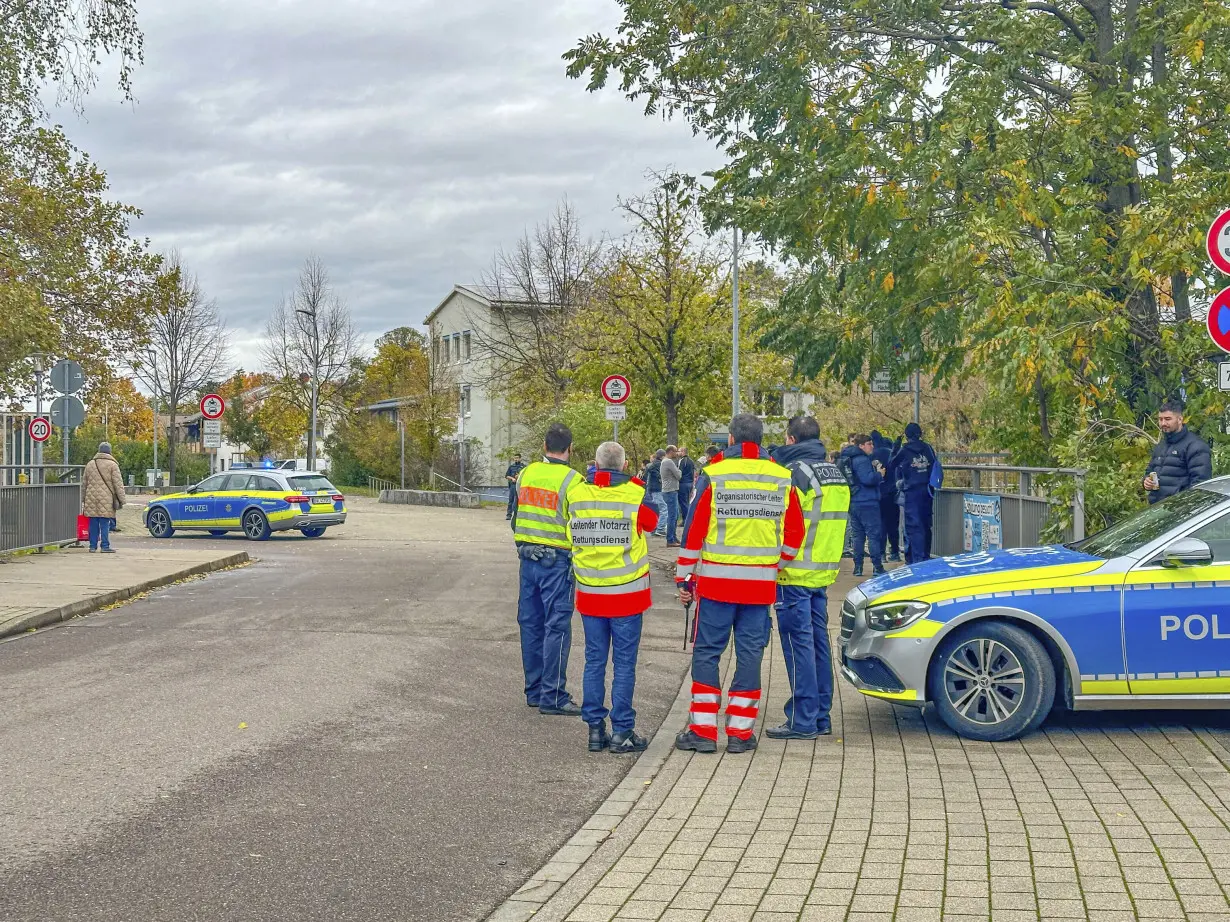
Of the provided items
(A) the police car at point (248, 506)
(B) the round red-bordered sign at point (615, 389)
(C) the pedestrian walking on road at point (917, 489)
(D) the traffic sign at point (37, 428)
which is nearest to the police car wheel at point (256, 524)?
(A) the police car at point (248, 506)

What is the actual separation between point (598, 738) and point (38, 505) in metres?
15.7

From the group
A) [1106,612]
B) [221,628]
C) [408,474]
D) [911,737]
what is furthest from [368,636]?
[408,474]

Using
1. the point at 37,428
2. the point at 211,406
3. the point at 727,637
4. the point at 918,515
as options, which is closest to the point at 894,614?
the point at 727,637

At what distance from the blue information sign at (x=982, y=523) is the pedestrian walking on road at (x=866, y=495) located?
1074 mm

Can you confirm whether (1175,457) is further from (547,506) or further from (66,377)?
(66,377)

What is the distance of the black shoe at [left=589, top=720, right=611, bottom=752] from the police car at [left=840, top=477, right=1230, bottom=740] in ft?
5.06

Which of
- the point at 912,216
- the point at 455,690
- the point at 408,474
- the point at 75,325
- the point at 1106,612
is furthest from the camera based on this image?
the point at 408,474

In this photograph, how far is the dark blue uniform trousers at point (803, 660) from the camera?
26.6ft

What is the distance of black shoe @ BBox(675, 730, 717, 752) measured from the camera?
771 centimetres

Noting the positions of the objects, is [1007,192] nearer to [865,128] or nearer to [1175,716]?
[865,128]

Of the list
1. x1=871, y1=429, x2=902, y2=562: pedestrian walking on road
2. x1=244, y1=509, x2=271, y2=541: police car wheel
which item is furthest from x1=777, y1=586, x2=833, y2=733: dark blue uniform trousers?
x1=244, y1=509, x2=271, y2=541: police car wheel

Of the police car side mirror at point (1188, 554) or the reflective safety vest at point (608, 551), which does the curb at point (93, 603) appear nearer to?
the reflective safety vest at point (608, 551)

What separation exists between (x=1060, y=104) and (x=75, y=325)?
2030 centimetres

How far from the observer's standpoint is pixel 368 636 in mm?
12375
